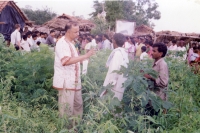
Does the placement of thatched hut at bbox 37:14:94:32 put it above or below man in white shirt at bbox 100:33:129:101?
above

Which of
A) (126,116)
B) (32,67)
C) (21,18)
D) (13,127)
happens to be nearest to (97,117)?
(126,116)

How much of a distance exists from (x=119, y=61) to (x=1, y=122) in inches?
57.1

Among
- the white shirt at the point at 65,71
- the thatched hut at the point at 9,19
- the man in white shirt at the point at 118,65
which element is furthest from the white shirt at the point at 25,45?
the man in white shirt at the point at 118,65

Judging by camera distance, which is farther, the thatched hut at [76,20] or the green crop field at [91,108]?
the thatched hut at [76,20]

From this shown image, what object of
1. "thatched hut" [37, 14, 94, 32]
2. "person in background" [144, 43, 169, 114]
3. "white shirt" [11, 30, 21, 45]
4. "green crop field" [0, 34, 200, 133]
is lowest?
"green crop field" [0, 34, 200, 133]

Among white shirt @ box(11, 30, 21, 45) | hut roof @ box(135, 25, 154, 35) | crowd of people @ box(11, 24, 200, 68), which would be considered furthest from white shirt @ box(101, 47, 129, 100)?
hut roof @ box(135, 25, 154, 35)

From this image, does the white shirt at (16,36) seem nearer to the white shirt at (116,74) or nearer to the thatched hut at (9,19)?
the thatched hut at (9,19)

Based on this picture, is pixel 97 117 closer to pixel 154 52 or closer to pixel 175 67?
pixel 154 52

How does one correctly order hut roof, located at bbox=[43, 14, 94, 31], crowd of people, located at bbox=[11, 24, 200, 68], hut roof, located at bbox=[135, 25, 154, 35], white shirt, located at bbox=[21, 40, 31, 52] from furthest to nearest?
1. hut roof, located at bbox=[135, 25, 154, 35]
2. white shirt, located at bbox=[21, 40, 31, 52]
3. crowd of people, located at bbox=[11, 24, 200, 68]
4. hut roof, located at bbox=[43, 14, 94, 31]

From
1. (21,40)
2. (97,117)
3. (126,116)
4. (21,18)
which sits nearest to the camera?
(97,117)

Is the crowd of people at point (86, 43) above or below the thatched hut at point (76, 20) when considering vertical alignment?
below

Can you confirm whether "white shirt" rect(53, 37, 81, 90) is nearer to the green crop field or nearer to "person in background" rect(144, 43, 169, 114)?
the green crop field

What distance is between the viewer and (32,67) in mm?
3863

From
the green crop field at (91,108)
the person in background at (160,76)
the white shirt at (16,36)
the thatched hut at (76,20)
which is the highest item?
the thatched hut at (76,20)
